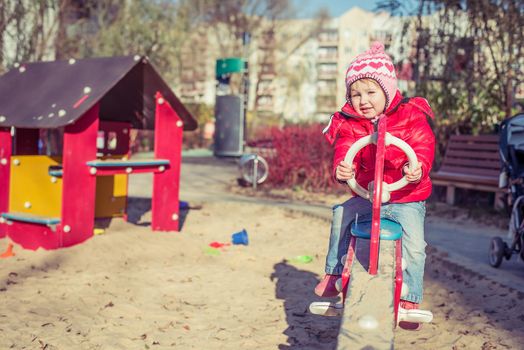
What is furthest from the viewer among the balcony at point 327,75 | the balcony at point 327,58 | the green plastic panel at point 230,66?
the balcony at point 327,58

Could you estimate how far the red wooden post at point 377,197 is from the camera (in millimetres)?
2559

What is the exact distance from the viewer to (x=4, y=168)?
5.90 metres

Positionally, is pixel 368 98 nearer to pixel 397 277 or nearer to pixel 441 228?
pixel 397 277

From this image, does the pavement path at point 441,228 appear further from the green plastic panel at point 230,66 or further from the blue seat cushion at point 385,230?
the green plastic panel at point 230,66

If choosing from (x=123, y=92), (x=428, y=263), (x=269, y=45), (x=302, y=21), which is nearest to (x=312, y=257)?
(x=428, y=263)

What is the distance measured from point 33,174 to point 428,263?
391 cm

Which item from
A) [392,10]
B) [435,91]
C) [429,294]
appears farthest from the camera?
[392,10]

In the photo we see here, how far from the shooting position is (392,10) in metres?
11.9

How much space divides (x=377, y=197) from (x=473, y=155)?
310 inches

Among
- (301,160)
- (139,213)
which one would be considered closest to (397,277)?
(139,213)

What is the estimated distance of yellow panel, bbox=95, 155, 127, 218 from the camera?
6.80 meters

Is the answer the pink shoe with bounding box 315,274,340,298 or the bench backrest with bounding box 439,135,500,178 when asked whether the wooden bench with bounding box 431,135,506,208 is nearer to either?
the bench backrest with bounding box 439,135,500,178

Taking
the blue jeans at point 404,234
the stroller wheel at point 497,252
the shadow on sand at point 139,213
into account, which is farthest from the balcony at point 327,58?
the blue jeans at point 404,234

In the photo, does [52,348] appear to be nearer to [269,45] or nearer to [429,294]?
[429,294]
